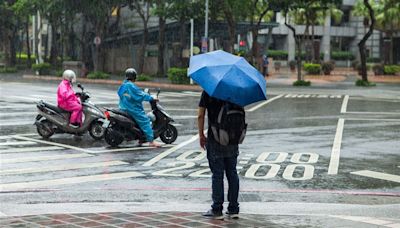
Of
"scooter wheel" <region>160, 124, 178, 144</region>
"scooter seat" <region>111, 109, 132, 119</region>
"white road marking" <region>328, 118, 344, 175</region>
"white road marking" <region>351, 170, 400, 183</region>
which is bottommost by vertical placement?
"white road marking" <region>351, 170, 400, 183</region>

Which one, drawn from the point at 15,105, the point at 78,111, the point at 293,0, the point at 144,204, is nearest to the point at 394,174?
the point at 144,204

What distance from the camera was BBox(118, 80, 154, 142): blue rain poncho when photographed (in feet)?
45.5

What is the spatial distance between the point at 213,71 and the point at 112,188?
3.25 meters

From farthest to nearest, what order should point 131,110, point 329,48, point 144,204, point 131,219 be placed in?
point 329,48 < point 131,110 < point 144,204 < point 131,219

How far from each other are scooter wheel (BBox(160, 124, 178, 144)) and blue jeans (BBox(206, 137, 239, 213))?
731 centimetres

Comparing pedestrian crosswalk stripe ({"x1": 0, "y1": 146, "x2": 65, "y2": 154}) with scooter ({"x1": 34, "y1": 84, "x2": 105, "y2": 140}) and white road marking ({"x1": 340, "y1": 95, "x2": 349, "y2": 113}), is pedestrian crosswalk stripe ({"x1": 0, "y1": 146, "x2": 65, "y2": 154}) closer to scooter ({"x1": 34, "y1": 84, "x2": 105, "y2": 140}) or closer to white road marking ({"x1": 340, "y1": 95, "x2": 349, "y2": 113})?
scooter ({"x1": 34, "y1": 84, "x2": 105, "y2": 140})

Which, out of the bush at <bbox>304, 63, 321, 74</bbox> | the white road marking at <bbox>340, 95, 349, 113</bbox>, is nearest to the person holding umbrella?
the white road marking at <bbox>340, 95, 349, 113</bbox>

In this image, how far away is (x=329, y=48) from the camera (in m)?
85.3

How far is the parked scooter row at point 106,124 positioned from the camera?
14.1 meters

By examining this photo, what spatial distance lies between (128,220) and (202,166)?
4.82 m

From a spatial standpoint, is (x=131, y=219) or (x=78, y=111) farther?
(x=78, y=111)

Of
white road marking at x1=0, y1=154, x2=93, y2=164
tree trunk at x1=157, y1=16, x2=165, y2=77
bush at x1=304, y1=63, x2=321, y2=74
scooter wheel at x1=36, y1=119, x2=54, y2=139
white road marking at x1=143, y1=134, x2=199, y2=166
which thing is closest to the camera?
white road marking at x1=0, y1=154, x2=93, y2=164

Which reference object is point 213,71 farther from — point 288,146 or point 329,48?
point 329,48

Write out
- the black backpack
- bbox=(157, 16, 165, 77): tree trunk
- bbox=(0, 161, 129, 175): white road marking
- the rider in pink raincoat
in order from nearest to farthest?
the black backpack
bbox=(0, 161, 129, 175): white road marking
the rider in pink raincoat
bbox=(157, 16, 165, 77): tree trunk
